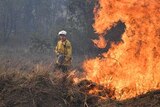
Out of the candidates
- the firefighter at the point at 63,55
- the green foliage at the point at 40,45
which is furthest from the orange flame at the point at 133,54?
the green foliage at the point at 40,45

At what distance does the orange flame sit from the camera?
10.3 meters

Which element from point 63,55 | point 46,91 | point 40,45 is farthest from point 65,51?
point 40,45

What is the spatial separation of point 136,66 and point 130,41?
836 millimetres

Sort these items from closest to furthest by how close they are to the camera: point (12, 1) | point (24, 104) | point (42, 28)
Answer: point (24, 104) → point (12, 1) → point (42, 28)

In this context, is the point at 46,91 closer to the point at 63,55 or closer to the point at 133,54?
the point at 133,54

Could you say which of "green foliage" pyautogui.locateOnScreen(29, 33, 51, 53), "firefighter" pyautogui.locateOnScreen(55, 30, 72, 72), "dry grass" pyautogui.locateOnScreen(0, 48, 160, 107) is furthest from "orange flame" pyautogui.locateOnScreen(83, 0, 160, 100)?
"green foliage" pyautogui.locateOnScreen(29, 33, 51, 53)

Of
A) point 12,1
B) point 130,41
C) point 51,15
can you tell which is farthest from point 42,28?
point 130,41

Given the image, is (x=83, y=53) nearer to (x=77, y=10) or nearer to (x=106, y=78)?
(x=77, y=10)

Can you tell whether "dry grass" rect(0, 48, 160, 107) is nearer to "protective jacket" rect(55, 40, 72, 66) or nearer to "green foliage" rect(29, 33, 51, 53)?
"protective jacket" rect(55, 40, 72, 66)

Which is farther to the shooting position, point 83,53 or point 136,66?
point 83,53

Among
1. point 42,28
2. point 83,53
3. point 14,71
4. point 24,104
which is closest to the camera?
point 24,104

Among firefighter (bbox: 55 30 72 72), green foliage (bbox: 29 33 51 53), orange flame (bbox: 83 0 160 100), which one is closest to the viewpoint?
orange flame (bbox: 83 0 160 100)

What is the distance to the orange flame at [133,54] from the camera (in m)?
10.3

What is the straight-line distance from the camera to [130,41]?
11117 mm
